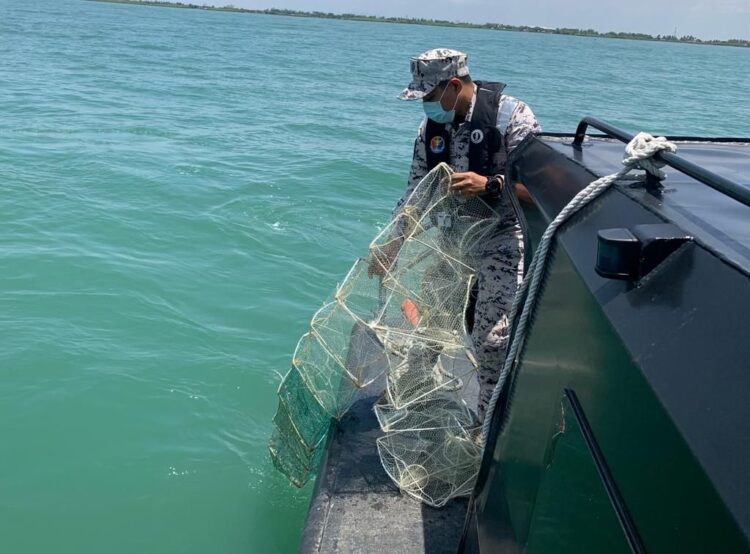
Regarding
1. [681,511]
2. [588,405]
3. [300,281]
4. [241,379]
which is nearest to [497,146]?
[588,405]

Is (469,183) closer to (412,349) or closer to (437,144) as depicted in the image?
(437,144)

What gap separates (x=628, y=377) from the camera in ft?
4.82

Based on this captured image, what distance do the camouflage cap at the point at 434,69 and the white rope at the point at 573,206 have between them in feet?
4.59

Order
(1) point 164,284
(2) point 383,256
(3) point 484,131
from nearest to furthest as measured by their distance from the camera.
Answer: (3) point 484,131, (2) point 383,256, (1) point 164,284

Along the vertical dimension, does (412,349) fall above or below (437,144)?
below

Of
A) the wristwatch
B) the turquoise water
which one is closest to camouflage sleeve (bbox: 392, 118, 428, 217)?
the wristwatch

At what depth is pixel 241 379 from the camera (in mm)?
6316

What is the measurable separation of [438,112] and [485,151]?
29cm

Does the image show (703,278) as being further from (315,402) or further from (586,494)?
(315,402)

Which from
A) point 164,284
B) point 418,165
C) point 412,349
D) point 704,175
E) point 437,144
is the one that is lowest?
point 164,284

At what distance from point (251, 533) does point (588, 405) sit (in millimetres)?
3424

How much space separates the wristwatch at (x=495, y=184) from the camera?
3.35 metres

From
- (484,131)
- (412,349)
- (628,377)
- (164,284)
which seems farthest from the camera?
(164,284)

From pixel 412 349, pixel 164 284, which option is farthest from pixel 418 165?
pixel 164 284
